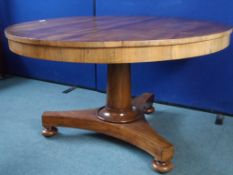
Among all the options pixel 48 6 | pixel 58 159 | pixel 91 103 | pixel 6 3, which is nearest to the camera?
pixel 58 159

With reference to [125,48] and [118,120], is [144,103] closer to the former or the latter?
[118,120]

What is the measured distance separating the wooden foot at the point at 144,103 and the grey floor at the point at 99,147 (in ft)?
0.15

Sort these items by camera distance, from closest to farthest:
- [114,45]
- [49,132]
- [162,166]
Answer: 1. [114,45]
2. [162,166]
3. [49,132]

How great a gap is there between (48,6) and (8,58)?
0.68 meters

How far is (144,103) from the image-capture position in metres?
1.79

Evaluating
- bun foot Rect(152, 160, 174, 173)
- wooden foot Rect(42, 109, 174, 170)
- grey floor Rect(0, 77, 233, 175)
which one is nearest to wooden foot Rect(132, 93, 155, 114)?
grey floor Rect(0, 77, 233, 175)

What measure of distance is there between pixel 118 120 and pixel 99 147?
0.16 meters

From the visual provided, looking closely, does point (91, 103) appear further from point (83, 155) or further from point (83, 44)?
point (83, 44)

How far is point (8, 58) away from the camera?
2.77m

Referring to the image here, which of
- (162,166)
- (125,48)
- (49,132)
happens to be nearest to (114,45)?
(125,48)

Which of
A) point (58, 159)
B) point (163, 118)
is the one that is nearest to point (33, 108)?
point (58, 159)

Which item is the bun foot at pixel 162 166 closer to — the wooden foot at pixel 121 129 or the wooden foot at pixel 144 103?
the wooden foot at pixel 121 129

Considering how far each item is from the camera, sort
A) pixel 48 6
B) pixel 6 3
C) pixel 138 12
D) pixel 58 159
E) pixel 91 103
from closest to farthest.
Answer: pixel 58 159 → pixel 138 12 → pixel 91 103 → pixel 48 6 → pixel 6 3

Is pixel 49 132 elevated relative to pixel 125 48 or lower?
lower
